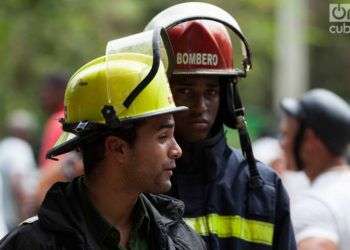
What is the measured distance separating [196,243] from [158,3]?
13927mm

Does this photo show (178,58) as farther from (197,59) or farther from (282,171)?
(282,171)

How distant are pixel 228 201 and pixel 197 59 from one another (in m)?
0.56

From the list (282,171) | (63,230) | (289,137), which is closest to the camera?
(63,230)

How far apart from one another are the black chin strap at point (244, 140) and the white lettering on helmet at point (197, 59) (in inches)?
4.9

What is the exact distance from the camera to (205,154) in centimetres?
437

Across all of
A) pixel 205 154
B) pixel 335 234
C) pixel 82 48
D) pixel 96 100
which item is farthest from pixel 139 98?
pixel 82 48

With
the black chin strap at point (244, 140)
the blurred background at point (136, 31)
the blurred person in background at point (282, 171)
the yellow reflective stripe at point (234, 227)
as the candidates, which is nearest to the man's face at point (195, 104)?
the black chin strap at point (244, 140)

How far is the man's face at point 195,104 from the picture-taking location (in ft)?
14.1

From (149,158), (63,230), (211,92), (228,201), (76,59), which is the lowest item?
(76,59)

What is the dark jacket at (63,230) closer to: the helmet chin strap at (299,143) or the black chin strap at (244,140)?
the black chin strap at (244,140)

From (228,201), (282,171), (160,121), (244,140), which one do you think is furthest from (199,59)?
(282,171)

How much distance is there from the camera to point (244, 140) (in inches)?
174

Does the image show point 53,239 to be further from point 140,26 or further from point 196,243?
point 140,26

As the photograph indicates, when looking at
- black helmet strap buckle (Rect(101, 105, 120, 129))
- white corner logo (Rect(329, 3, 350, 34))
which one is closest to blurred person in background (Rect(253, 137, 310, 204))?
white corner logo (Rect(329, 3, 350, 34))
